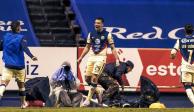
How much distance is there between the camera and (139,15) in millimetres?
24391

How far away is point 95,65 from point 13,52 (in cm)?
220

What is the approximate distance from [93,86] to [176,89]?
462 cm

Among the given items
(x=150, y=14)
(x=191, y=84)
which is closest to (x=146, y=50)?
(x=150, y=14)

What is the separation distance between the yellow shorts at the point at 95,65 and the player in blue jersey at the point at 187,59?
212cm

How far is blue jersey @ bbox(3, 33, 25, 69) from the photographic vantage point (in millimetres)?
17125

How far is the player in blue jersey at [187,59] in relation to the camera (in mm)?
16781

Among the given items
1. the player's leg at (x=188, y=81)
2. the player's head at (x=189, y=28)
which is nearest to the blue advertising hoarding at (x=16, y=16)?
the player's head at (x=189, y=28)

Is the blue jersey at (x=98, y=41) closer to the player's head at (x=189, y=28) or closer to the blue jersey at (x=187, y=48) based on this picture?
the blue jersey at (x=187, y=48)

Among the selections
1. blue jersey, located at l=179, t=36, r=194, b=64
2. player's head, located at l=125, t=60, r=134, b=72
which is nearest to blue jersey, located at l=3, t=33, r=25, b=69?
blue jersey, located at l=179, t=36, r=194, b=64

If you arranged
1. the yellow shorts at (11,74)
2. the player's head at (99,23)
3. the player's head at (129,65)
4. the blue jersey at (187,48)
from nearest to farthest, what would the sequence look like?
1. the blue jersey at (187,48)
2. the yellow shorts at (11,74)
3. the player's head at (99,23)
4. the player's head at (129,65)

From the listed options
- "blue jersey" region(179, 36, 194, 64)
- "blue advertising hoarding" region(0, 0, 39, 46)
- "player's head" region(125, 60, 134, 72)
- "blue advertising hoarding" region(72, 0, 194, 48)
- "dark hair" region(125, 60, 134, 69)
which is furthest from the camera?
"blue advertising hoarding" region(72, 0, 194, 48)

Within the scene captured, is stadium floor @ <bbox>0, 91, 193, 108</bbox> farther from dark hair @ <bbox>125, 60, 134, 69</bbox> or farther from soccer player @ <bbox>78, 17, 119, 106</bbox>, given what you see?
soccer player @ <bbox>78, 17, 119, 106</bbox>

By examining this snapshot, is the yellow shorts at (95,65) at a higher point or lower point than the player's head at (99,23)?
lower

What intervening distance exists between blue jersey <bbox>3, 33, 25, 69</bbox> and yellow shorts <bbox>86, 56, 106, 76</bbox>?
1957 mm
